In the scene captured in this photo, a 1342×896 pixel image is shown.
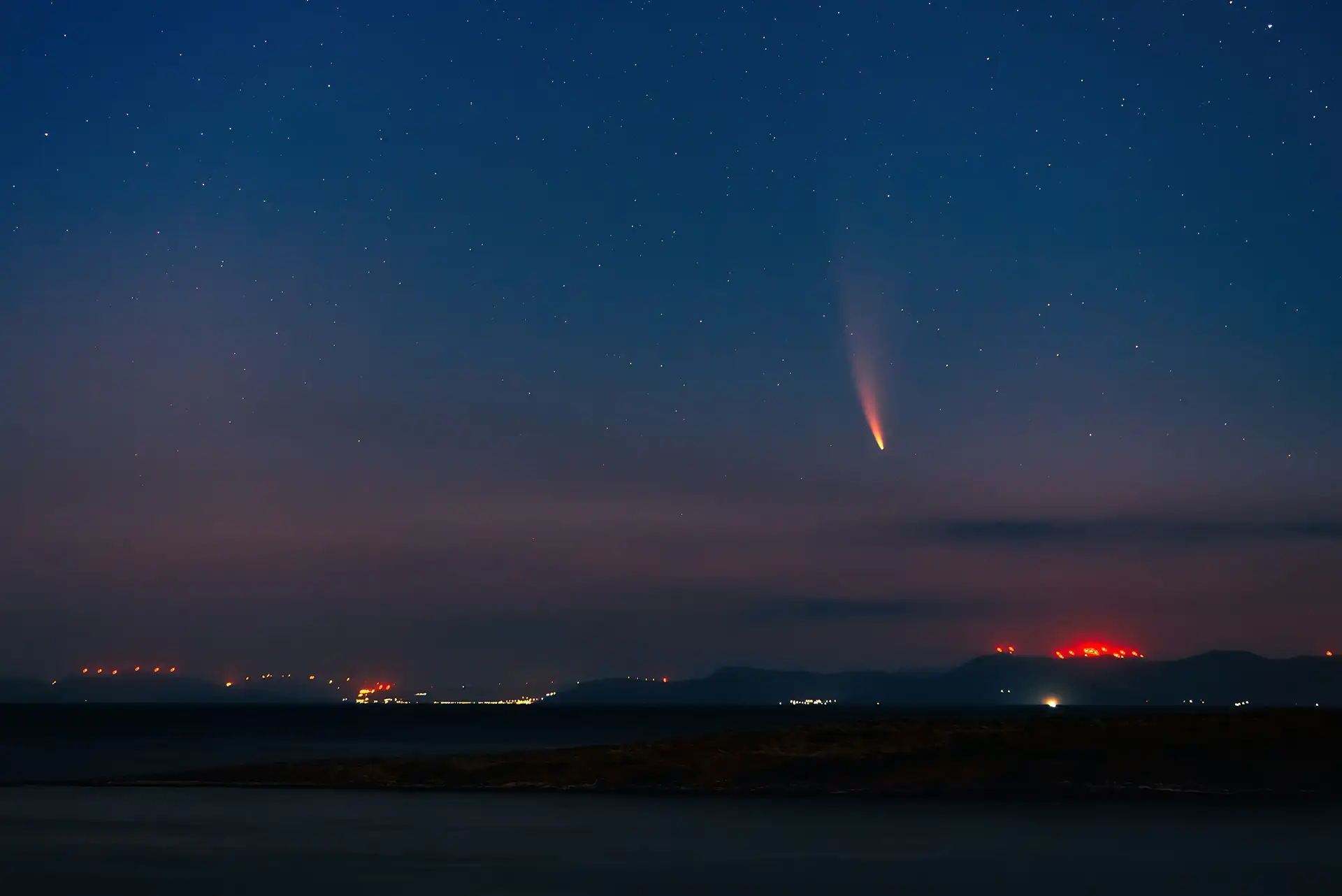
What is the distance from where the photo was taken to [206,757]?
91.5 meters

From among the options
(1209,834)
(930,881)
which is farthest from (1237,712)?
(930,881)

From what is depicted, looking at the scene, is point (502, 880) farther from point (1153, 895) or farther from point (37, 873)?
point (1153, 895)

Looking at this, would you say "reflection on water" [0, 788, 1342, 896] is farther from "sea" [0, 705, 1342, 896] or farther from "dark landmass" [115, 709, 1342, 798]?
"dark landmass" [115, 709, 1342, 798]

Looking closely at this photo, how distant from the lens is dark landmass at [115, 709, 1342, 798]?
45.4 metres

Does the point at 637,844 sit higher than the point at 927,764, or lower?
lower

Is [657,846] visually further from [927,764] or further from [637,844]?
[927,764]

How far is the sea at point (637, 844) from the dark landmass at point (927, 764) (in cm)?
308

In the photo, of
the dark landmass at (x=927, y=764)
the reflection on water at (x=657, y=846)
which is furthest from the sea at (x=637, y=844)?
the dark landmass at (x=927, y=764)

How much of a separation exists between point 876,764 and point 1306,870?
22099 mm

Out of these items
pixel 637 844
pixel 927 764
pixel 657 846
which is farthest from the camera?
pixel 927 764

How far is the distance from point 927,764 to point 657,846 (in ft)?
62.5

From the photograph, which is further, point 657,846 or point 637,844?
point 637,844

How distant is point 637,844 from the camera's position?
3155 cm

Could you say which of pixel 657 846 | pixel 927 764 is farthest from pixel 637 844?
pixel 927 764
